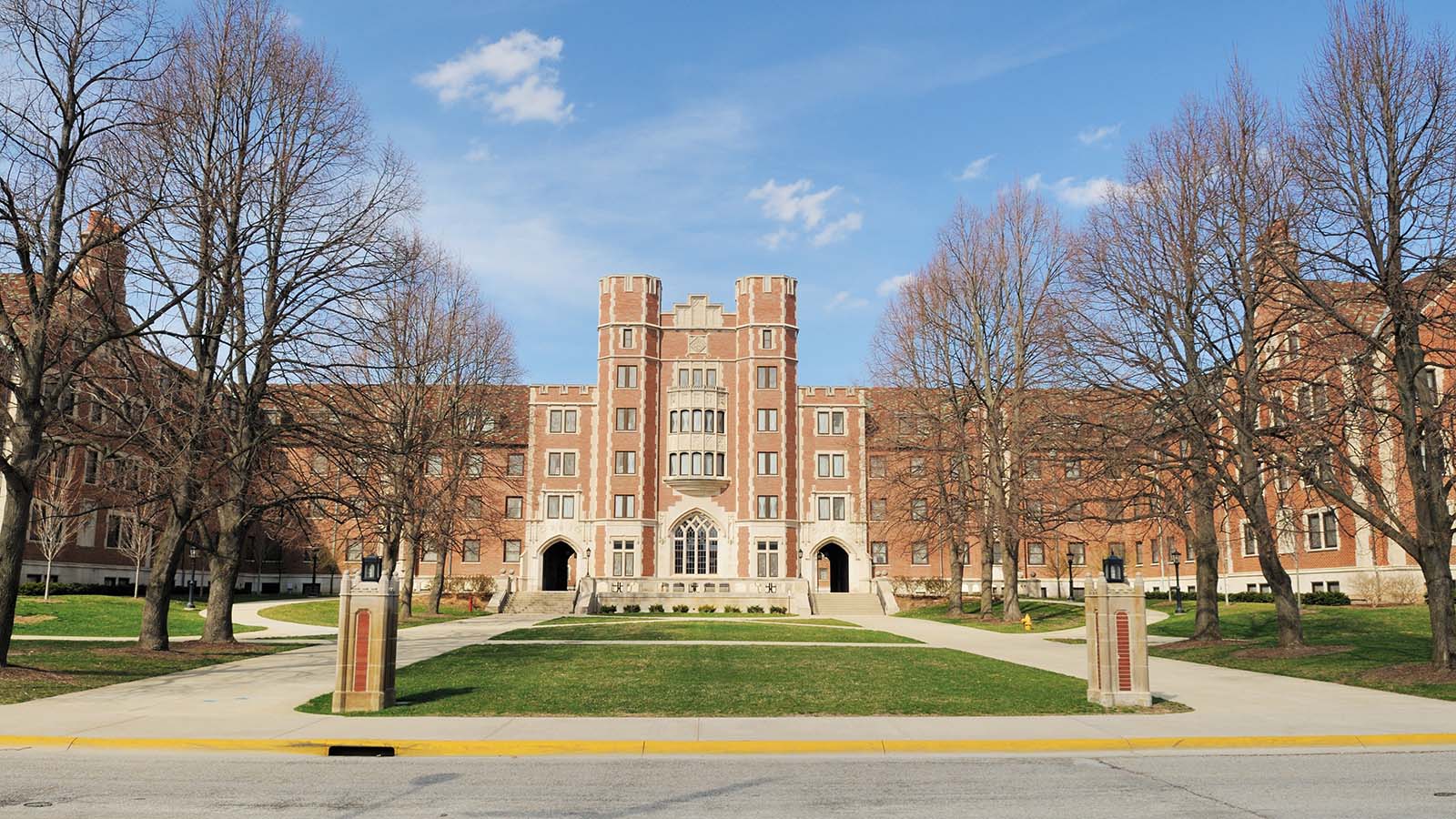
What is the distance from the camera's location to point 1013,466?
120ft

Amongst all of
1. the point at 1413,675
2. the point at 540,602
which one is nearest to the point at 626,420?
the point at 540,602

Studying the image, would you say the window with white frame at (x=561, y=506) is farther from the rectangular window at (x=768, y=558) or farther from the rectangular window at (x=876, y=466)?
the rectangular window at (x=876, y=466)

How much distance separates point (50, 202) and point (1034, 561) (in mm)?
56378

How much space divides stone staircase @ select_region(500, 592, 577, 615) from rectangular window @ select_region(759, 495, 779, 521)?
40.9 feet

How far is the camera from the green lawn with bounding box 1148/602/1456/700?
18094 mm

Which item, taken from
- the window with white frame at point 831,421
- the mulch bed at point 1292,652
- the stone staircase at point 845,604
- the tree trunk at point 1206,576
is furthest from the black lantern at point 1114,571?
the window with white frame at point 831,421

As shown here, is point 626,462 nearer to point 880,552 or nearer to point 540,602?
point 540,602

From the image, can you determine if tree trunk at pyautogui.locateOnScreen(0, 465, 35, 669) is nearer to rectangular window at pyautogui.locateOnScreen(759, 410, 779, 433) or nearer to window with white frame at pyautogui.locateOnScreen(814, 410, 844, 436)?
rectangular window at pyautogui.locateOnScreen(759, 410, 779, 433)

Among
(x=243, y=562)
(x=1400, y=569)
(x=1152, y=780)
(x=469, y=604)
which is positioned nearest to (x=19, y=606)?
(x=469, y=604)

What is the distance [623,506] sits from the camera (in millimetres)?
59469

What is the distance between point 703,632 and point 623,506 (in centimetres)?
2848

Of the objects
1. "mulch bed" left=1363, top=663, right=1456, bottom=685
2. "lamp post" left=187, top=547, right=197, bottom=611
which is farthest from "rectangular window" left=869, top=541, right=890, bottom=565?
"mulch bed" left=1363, top=663, right=1456, bottom=685

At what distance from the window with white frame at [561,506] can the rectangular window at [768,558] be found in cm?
1137

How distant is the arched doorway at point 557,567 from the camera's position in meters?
63.8
